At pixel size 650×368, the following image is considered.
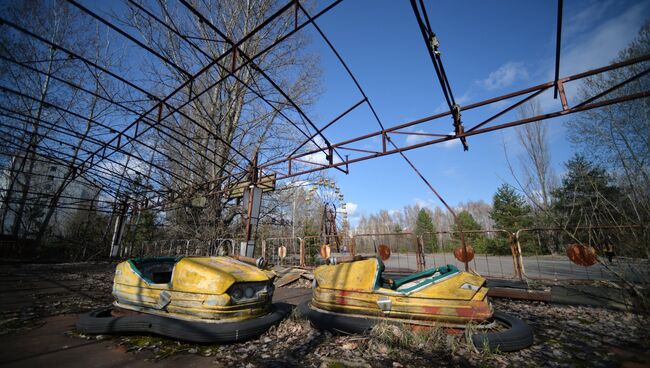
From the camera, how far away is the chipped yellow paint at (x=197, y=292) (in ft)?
9.72

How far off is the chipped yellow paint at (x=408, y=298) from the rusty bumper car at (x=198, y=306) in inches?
35.0

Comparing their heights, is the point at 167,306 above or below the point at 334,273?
below

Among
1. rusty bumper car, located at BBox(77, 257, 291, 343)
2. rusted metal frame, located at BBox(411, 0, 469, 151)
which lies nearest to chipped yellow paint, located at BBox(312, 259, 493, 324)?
rusty bumper car, located at BBox(77, 257, 291, 343)

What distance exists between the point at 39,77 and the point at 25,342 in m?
16.9

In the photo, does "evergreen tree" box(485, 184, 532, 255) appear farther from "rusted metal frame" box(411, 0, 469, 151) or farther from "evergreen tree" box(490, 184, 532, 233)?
"rusted metal frame" box(411, 0, 469, 151)

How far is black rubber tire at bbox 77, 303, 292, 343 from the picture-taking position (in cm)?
279

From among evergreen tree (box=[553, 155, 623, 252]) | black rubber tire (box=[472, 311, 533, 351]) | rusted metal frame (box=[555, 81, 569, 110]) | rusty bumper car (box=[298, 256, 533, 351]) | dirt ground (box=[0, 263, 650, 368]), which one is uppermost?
rusted metal frame (box=[555, 81, 569, 110])

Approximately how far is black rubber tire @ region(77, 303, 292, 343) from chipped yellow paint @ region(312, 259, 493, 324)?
94cm

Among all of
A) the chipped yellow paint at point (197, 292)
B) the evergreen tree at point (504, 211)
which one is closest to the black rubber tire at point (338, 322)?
the chipped yellow paint at point (197, 292)

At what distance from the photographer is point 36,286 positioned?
20.1 ft

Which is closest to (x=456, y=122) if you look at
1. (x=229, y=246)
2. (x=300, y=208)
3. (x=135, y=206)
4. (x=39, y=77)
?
(x=229, y=246)

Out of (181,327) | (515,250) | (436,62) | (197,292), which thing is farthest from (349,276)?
(515,250)

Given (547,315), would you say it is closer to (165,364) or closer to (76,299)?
(165,364)

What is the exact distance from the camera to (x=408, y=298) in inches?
121
